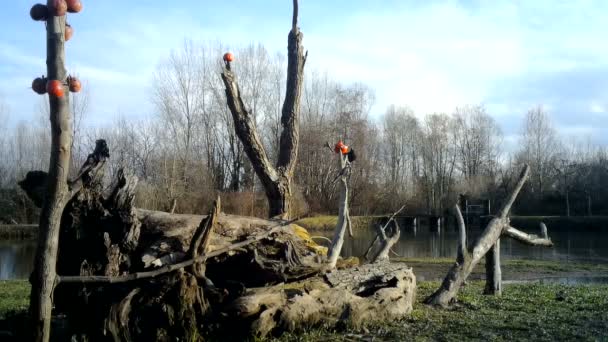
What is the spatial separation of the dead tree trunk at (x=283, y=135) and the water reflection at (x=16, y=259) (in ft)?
32.2

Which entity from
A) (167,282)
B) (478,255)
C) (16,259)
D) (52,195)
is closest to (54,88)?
(52,195)

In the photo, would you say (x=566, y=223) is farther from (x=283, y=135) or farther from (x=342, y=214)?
(x=342, y=214)

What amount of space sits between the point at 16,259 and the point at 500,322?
2034 cm

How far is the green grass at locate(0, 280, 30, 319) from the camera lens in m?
8.74

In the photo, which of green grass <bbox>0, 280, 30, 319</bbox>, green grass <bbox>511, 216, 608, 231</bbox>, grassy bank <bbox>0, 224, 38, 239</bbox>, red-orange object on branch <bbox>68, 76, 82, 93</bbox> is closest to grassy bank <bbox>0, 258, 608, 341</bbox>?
green grass <bbox>0, 280, 30, 319</bbox>

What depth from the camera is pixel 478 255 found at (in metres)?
9.31

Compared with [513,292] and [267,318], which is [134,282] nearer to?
[267,318]

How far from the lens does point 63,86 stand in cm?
470

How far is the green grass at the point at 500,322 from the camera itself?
6574mm

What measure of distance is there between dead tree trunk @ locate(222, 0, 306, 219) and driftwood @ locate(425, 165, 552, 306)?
3.10 metres

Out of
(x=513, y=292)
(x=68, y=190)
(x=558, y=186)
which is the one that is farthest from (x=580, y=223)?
(x=68, y=190)

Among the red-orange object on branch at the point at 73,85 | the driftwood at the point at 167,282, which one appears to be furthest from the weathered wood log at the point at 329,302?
the red-orange object on branch at the point at 73,85

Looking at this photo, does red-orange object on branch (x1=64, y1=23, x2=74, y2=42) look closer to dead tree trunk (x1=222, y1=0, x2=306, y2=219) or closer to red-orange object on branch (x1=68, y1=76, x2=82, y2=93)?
red-orange object on branch (x1=68, y1=76, x2=82, y2=93)

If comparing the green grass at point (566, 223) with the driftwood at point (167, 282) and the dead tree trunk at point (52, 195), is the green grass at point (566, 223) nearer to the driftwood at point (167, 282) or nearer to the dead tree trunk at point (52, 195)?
the driftwood at point (167, 282)
